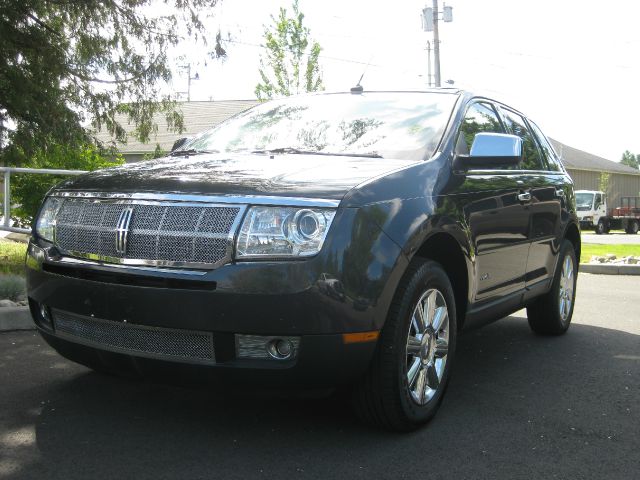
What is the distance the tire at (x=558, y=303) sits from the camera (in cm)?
600

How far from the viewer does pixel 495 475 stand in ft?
10.4

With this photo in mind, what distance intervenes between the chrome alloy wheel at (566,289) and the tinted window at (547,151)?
734 millimetres

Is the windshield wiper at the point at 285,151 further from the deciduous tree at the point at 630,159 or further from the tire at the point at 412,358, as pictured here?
the deciduous tree at the point at 630,159

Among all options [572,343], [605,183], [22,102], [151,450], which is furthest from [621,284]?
[605,183]

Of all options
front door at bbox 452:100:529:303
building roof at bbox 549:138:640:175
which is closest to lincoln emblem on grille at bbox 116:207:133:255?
front door at bbox 452:100:529:303

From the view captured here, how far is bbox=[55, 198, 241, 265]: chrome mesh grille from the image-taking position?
318 cm

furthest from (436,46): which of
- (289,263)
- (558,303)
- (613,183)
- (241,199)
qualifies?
(613,183)

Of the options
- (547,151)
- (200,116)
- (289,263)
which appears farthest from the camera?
(200,116)

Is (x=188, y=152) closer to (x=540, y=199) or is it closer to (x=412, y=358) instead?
(x=412, y=358)

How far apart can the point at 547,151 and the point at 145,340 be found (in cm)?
400

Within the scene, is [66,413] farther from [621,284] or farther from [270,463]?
[621,284]

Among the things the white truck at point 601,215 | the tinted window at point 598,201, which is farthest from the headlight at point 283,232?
the tinted window at point 598,201

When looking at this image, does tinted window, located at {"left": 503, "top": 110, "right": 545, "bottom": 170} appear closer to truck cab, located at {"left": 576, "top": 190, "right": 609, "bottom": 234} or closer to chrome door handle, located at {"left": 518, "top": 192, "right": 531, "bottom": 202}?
chrome door handle, located at {"left": 518, "top": 192, "right": 531, "bottom": 202}

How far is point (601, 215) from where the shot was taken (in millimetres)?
37250
